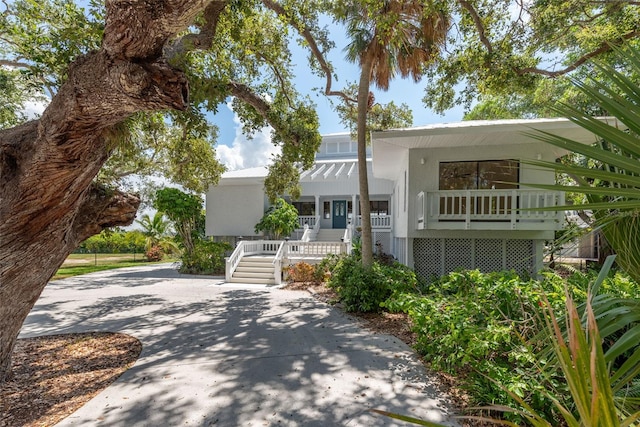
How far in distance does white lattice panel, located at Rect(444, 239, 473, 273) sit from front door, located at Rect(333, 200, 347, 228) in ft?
35.0

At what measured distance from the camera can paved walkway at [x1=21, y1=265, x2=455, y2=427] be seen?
3578 millimetres

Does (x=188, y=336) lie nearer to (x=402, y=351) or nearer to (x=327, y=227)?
(x=402, y=351)

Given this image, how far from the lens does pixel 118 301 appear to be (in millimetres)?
9445

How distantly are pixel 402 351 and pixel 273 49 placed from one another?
8338 millimetres

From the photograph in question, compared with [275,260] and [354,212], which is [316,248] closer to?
[275,260]

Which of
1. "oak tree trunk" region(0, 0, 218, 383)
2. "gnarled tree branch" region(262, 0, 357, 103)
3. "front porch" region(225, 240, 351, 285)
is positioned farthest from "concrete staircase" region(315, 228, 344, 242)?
"oak tree trunk" region(0, 0, 218, 383)

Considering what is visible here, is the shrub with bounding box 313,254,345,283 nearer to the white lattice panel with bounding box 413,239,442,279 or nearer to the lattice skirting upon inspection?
the white lattice panel with bounding box 413,239,442,279

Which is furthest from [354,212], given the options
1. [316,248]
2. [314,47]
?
[314,47]

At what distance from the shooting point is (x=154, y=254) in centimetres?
2239

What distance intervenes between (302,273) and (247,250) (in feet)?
13.3

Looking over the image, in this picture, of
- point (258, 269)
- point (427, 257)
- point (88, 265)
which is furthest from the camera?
point (88, 265)

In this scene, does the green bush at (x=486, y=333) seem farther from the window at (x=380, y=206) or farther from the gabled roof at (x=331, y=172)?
the window at (x=380, y=206)

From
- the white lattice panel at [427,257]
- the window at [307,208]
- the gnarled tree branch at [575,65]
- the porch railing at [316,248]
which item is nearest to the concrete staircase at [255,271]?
the porch railing at [316,248]

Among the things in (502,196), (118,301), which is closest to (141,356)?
(118,301)
